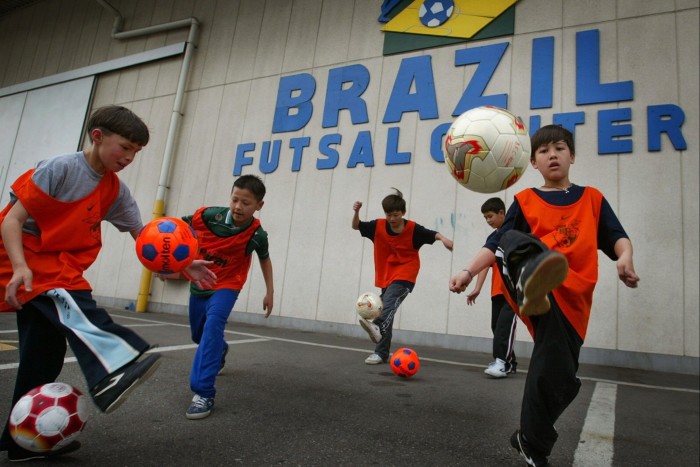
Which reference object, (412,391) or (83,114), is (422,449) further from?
(83,114)

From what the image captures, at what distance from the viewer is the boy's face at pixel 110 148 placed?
203 cm

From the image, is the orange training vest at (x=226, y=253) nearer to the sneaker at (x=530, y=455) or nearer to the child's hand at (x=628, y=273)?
the sneaker at (x=530, y=455)

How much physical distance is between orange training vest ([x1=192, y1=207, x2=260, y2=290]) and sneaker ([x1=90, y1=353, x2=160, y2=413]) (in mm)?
1306

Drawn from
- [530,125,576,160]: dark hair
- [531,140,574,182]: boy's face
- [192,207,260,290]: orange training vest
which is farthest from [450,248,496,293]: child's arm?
[192,207,260,290]: orange training vest

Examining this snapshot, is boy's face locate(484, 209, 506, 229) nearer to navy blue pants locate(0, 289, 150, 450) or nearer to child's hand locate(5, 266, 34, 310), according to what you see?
navy blue pants locate(0, 289, 150, 450)

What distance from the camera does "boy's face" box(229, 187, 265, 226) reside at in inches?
122

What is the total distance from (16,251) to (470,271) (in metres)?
1.91

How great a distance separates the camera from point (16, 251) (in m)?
1.78

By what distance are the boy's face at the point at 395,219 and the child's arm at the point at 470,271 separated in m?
2.66

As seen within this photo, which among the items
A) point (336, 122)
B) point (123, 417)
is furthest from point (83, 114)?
point (123, 417)

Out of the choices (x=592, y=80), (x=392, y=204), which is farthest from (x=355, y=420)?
(x=592, y=80)

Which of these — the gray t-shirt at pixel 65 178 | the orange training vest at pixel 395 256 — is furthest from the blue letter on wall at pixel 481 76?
the gray t-shirt at pixel 65 178

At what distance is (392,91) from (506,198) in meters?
2.98

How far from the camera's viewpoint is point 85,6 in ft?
44.3
